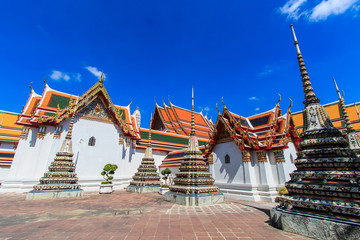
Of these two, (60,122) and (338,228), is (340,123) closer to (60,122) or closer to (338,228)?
(338,228)

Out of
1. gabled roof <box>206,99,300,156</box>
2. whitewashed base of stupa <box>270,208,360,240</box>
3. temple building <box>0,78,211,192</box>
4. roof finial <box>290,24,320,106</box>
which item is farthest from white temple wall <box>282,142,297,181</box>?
temple building <box>0,78,211,192</box>

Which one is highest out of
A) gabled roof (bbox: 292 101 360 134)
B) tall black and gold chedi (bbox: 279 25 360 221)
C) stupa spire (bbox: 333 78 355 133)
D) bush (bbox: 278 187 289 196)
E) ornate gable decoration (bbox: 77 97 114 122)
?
gabled roof (bbox: 292 101 360 134)

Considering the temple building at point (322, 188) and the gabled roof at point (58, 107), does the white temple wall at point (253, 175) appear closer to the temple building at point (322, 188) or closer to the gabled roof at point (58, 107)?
the temple building at point (322, 188)

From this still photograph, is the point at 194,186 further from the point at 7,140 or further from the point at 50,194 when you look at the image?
the point at 7,140

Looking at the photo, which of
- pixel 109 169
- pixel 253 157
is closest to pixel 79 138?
pixel 109 169

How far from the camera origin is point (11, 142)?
17359 millimetres

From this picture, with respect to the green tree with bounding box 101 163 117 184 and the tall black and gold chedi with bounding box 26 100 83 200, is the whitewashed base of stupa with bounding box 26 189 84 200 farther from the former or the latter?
the green tree with bounding box 101 163 117 184

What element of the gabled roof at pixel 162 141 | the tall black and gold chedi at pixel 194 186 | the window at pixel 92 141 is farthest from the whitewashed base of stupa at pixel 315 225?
the gabled roof at pixel 162 141

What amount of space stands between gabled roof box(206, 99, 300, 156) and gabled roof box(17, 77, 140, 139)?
8.54 metres

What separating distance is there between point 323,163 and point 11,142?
24.1 metres

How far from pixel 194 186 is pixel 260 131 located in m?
6.62

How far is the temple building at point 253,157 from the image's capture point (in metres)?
9.23

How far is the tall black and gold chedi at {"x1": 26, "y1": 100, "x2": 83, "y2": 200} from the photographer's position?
29.5 ft

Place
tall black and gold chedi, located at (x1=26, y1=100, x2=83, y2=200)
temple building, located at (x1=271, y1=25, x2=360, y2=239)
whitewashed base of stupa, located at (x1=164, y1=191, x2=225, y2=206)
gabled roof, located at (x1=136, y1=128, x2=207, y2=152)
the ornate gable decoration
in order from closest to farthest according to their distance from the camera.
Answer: temple building, located at (x1=271, y1=25, x2=360, y2=239) → whitewashed base of stupa, located at (x1=164, y1=191, x2=225, y2=206) → tall black and gold chedi, located at (x1=26, y1=100, x2=83, y2=200) → the ornate gable decoration → gabled roof, located at (x1=136, y1=128, x2=207, y2=152)
